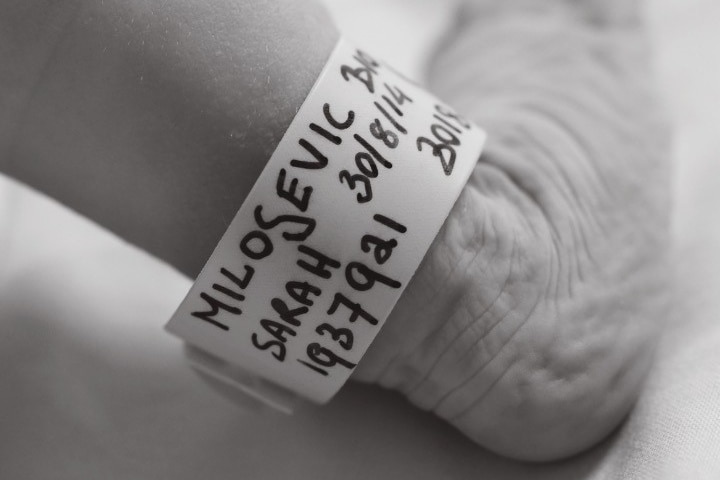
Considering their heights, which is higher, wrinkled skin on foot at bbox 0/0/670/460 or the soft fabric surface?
wrinkled skin on foot at bbox 0/0/670/460

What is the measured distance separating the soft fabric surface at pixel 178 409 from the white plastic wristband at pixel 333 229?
121 mm

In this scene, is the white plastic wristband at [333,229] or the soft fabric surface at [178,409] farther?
the soft fabric surface at [178,409]

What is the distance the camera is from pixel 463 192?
625 millimetres

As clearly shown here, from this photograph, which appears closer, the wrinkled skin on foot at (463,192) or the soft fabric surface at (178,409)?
the wrinkled skin on foot at (463,192)

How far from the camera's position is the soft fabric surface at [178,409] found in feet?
2.20

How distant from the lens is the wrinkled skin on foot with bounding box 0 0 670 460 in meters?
0.56

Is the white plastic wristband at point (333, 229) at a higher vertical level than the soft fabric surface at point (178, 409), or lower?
higher

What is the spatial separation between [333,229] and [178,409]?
25 centimetres

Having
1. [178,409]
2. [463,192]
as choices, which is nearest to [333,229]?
[463,192]

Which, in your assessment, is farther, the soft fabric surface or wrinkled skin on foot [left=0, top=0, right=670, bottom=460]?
the soft fabric surface

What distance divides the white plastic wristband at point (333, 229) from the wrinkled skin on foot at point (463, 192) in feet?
0.09

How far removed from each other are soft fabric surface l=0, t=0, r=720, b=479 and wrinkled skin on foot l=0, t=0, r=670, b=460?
4 cm

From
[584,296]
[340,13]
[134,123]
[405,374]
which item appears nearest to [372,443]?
[405,374]

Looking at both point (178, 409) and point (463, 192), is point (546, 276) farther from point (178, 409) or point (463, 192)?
point (178, 409)
